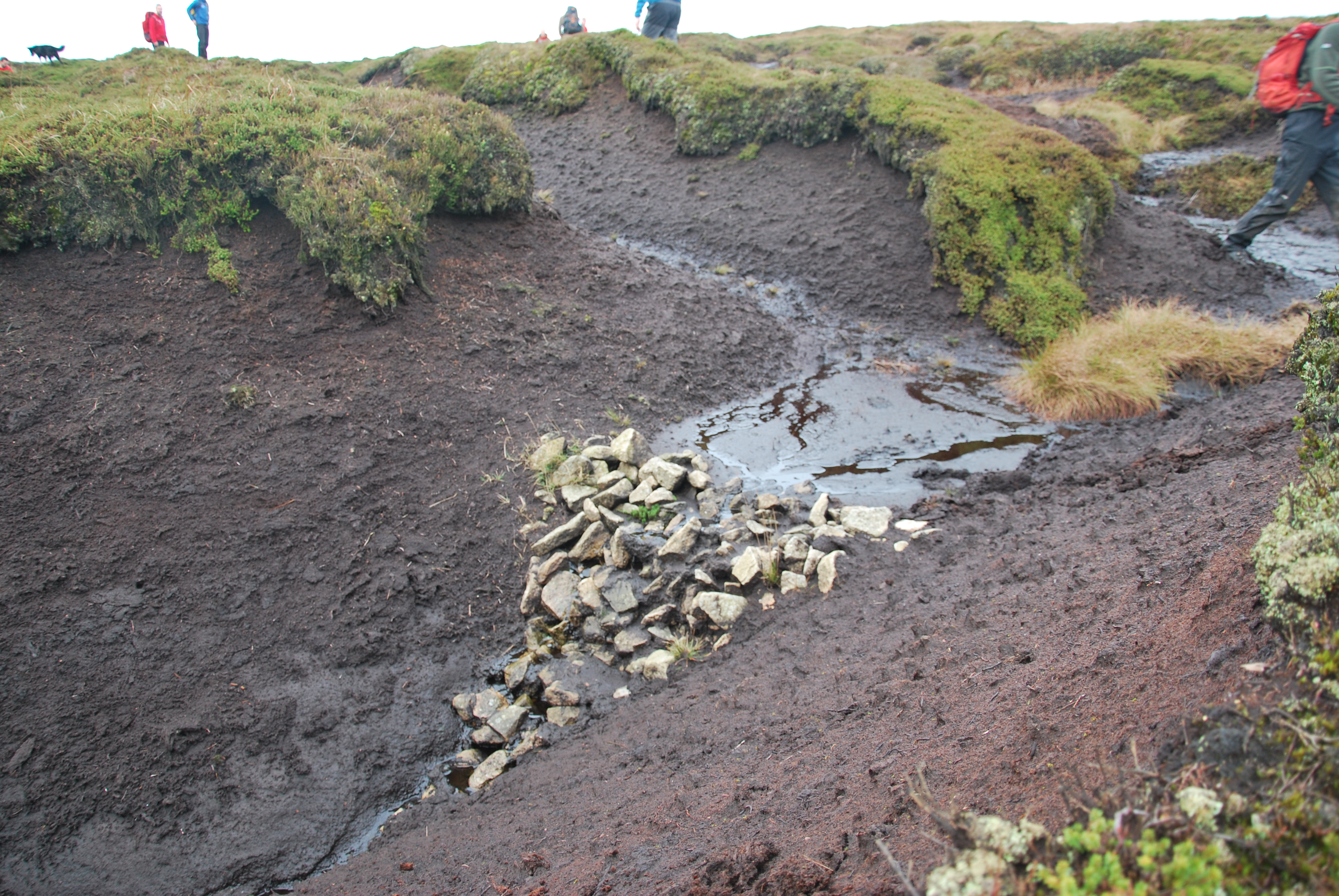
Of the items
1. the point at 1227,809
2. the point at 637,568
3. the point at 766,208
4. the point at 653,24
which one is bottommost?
the point at 637,568

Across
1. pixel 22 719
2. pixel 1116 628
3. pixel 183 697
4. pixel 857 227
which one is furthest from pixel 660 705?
pixel 857 227

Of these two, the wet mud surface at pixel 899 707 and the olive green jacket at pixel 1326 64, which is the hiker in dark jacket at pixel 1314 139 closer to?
the olive green jacket at pixel 1326 64

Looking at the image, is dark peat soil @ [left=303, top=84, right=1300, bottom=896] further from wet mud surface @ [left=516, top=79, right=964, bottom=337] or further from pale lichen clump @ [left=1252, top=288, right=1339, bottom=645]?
wet mud surface @ [left=516, top=79, right=964, bottom=337]

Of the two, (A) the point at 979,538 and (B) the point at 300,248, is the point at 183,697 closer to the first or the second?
(B) the point at 300,248

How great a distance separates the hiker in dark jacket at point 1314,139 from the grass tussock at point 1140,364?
2.06 metres

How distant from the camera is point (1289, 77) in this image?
794cm

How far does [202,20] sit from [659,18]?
10.4m

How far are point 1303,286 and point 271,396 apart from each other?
12.4 metres

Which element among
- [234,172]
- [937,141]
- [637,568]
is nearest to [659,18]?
[937,141]

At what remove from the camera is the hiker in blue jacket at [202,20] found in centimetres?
1619

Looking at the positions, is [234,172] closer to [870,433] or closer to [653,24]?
[870,433]

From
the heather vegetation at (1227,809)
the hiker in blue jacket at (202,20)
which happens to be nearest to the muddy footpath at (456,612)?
the heather vegetation at (1227,809)

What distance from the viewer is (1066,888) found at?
4.79ft

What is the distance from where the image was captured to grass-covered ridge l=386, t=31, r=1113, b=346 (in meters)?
9.48
